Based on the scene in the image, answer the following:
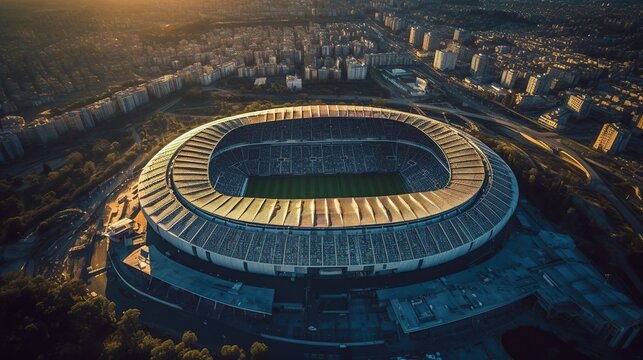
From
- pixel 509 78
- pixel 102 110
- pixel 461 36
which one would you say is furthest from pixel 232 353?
pixel 461 36

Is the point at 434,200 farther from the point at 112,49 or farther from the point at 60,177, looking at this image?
the point at 112,49

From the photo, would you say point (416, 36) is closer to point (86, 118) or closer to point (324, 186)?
point (324, 186)

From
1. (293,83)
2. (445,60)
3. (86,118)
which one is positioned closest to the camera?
(86,118)

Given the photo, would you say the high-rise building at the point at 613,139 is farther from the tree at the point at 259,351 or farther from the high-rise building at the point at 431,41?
the high-rise building at the point at 431,41

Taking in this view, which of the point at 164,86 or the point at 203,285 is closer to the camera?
the point at 203,285

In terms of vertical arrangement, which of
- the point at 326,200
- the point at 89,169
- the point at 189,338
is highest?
the point at 326,200

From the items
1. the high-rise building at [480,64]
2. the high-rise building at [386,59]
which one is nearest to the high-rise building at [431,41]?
the high-rise building at [386,59]

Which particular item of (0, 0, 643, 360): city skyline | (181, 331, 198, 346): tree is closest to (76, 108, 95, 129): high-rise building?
(0, 0, 643, 360): city skyline

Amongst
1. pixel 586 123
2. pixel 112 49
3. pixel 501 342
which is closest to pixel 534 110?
pixel 586 123
